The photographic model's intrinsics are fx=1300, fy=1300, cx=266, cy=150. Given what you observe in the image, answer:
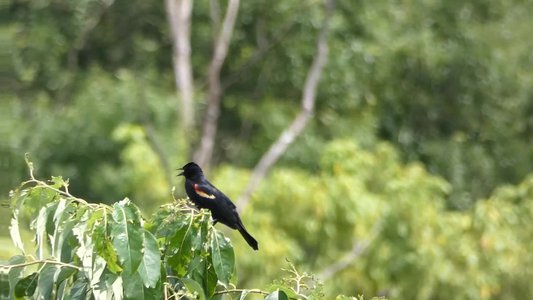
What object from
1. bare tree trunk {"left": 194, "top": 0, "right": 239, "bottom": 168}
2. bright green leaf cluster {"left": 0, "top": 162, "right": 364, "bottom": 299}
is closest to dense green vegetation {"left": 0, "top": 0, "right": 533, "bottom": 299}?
bare tree trunk {"left": 194, "top": 0, "right": 239, "bottom": 168}

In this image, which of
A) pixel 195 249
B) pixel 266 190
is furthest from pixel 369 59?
pixel 195 249

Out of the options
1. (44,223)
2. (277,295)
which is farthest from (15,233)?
(277,295)

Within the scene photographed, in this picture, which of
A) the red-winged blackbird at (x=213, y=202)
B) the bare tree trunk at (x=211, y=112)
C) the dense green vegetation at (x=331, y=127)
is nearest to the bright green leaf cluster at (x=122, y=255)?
the red-winged blackbird at (x=213, y=202)

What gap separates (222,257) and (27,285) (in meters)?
0.59

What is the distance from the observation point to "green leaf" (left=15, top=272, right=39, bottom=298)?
12.2 ft

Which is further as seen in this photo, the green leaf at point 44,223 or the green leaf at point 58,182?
the green leaf at point 44,223

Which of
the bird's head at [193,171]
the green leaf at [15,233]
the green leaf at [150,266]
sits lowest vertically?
the green leaf at [150,266]

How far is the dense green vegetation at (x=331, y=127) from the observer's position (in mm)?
14219

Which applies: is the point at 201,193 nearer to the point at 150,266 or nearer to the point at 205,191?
the point at 205,191

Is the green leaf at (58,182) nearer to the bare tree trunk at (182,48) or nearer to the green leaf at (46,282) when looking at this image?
the green leaf at (46,282)

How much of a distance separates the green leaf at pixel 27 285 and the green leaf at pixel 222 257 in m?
0.54

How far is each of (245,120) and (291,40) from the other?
141cm

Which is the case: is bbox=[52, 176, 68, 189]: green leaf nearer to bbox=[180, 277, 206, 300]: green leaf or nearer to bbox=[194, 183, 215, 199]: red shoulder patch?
bbox=[180, 277, 206, 300]: green leaf

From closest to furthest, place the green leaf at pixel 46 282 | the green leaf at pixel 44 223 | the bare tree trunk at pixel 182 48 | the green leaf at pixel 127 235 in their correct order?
the green leaf at pixel 127 235, the green leaf at pixel 46 282, the green leaf at pixel 44 223, the bare tree trunk at pixel 182 48
